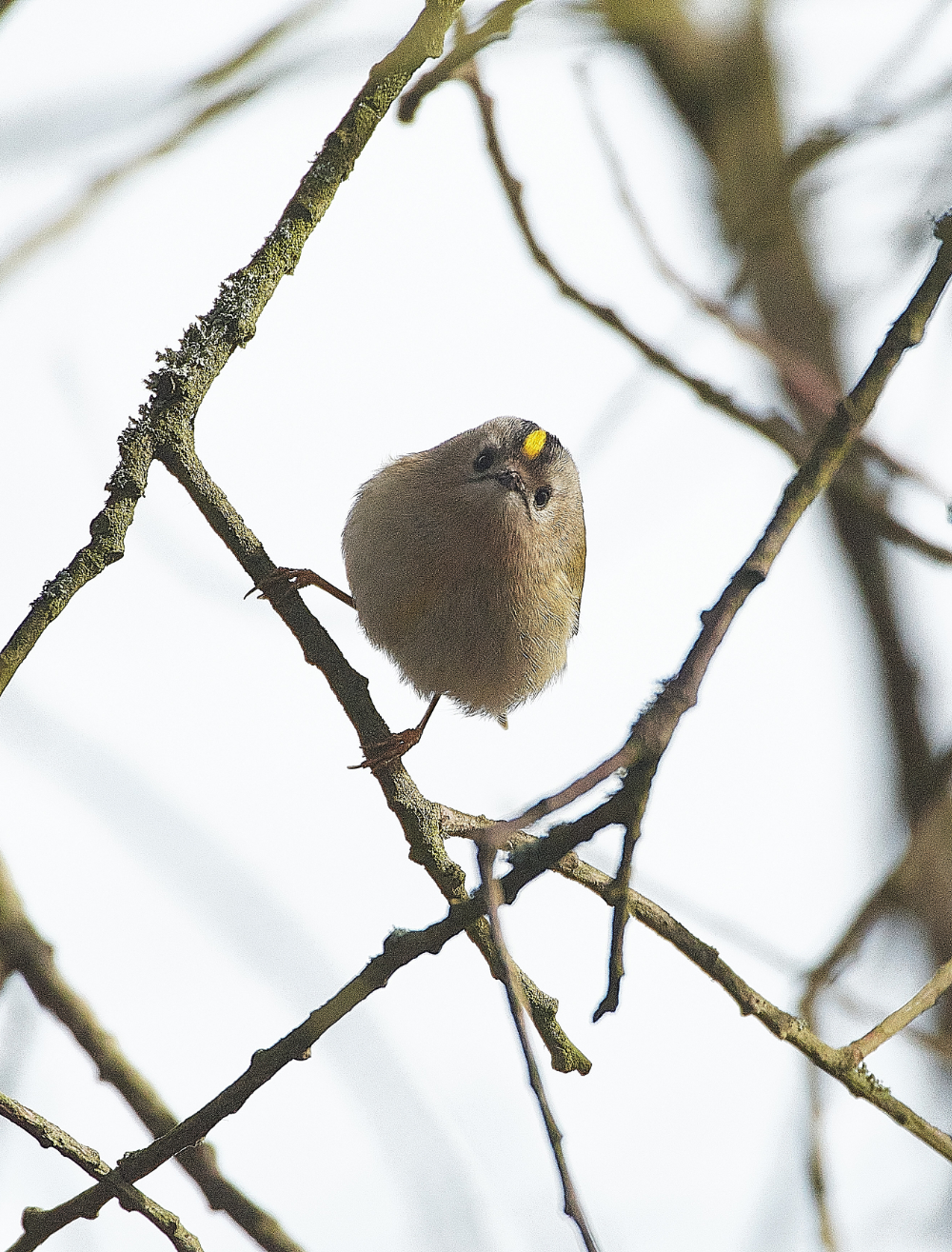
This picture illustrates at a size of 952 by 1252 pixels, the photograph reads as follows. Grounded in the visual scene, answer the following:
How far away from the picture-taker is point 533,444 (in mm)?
3896

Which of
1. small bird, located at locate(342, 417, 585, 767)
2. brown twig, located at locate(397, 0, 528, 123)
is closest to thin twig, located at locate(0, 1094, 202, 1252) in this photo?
small bird, located at locate(342, 417, 585, 767)

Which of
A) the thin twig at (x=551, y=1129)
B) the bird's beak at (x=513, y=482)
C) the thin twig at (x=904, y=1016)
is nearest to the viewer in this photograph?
the thin twig at (x=551, y=1129)

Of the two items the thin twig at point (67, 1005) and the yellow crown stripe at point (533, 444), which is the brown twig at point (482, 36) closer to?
the yellow crown stripe at point (533, 444)

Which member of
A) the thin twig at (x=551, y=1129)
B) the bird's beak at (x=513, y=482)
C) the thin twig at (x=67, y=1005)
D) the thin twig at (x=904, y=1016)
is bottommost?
the thin twig at (x=551, y=1129)

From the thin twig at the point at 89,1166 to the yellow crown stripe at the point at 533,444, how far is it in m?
2.52

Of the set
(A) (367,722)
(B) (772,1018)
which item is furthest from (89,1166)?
(B) (772,1018)

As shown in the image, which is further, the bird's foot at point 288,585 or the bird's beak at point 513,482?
the bird's beak at point 513,482

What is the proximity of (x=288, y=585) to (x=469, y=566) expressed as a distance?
122 cm

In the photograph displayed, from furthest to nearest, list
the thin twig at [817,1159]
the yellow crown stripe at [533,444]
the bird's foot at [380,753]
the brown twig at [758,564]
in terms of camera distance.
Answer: the yellow crown stripe at [533,444] < the thin twig at [817,1159] < the bird's foot at [380,753] < the brown twig at [758,564]

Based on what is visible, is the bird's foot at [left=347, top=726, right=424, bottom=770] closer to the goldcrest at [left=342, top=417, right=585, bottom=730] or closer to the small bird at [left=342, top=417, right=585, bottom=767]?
the small bird at [left=342, top=417, right=585, bottom=767]

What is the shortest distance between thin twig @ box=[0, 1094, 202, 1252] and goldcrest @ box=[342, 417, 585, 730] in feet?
6.01

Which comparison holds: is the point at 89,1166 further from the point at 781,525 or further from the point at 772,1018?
the point at 781,525

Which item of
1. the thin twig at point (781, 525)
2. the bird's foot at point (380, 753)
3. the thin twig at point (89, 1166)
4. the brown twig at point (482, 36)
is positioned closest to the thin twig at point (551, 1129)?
the thin twig at point (781, 525)

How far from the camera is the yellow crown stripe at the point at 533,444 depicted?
153 inches
